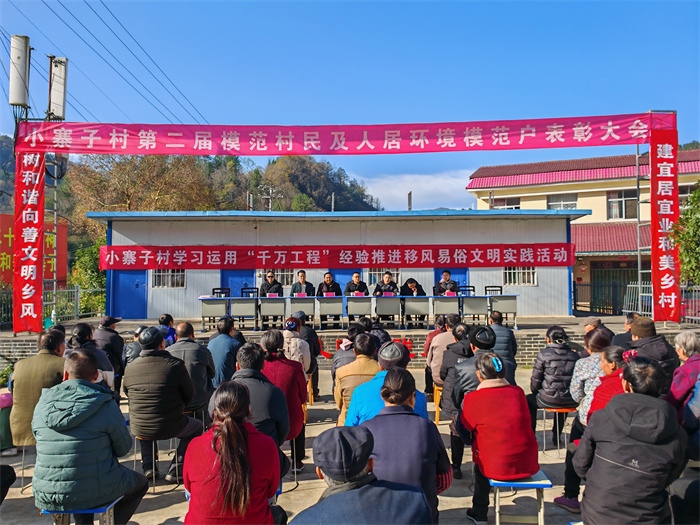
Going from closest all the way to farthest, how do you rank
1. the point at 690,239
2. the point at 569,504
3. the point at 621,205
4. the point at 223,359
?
the point at 569,504 → the point at 223,359 → the point at 690,239 → the point at 621,205

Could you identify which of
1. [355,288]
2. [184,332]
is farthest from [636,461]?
[355,288]

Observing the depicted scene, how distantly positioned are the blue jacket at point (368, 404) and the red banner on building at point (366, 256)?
11201 mm

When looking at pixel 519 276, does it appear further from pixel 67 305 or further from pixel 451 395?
pixel 67 305

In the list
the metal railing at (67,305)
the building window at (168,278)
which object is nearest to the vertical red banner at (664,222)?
the building window at (168,278)

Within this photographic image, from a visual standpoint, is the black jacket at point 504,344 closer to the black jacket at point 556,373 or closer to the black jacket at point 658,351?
the black jacket at point 556,373

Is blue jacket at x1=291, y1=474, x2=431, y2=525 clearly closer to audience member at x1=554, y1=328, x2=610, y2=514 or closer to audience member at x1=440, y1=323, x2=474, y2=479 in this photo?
audience member at x1=440, y1=323, x2=474, y2=479

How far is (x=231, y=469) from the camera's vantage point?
217 centimetres

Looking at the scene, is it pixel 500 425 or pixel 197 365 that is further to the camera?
pixel 197 365

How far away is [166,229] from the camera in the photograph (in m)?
14.2

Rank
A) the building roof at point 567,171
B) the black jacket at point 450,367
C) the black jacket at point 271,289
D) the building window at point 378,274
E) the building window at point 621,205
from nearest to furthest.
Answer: the black jacket at point 450,367 < the black jacket at point 271,289 < the building window at point 378,274 < the building roof at point 567,171 < the building window at point 621,205

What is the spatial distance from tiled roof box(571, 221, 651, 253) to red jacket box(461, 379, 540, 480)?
19249 mm

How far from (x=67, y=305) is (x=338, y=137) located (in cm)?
982

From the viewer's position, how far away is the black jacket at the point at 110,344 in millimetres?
5777

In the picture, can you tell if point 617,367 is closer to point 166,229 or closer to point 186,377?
point 186,377
